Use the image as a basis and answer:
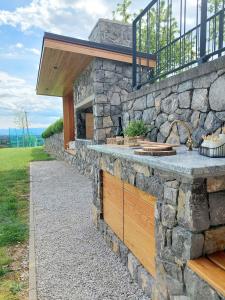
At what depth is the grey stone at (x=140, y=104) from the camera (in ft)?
12.6

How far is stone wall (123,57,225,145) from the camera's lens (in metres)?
2.39

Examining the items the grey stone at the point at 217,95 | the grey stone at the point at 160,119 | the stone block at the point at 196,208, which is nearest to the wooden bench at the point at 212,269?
the stone block at the point at 196,208

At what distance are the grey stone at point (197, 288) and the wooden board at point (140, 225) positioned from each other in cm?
58

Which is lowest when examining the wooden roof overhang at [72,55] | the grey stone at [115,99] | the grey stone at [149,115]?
the grey stone at [149,115]

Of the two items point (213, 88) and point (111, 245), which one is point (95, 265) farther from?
point (213, 88)

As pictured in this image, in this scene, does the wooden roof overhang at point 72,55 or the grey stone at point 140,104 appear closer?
the grey stone at point 140,104

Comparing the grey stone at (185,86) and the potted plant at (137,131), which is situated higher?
the grey stone at (185,86)


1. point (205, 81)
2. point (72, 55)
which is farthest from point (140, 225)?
point (72, 55)

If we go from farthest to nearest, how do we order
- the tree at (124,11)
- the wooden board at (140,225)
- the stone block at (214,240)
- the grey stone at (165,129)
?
the tree at (124,11)
the grey stone at (165,129)
the wooden board at (140,225)
the stone block at (214,240)

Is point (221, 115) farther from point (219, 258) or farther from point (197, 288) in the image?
point (197, 288)

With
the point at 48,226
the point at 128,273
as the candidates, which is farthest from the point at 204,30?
the point at 48,226

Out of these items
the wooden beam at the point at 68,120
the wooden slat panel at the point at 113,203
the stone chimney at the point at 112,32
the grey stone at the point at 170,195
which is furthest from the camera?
the wooden beam at the point at 68,120

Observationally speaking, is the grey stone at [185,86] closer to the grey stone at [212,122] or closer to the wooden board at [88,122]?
the grey stone at [212,122]

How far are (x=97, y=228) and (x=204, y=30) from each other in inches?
122
